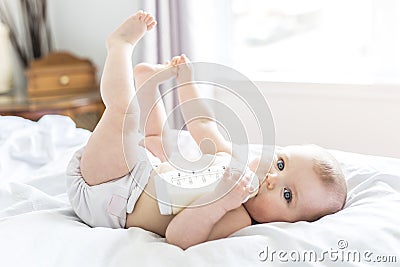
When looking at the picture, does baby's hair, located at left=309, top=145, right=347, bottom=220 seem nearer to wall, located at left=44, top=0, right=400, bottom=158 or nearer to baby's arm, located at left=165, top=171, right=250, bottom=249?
baby's arm, located at left=165, top=171, right=250, bottom=249

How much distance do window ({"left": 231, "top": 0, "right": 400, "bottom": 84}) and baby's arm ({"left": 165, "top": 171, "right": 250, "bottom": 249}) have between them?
1.44 m

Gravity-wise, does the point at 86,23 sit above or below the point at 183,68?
below

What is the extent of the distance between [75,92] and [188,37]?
67cm

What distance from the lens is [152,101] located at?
162cm

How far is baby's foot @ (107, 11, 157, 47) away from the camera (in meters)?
1.49

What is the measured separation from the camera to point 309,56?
2.82 m

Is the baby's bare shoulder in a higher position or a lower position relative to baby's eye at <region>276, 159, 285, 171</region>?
lower

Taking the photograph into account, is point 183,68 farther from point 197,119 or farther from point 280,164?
point 280,164

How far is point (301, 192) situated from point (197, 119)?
1.56 ft

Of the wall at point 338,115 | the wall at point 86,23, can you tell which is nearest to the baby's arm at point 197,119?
the wall at point 338,115

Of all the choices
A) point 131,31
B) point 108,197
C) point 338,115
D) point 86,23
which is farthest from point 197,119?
point 86,23

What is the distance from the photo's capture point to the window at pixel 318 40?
8.30 feet

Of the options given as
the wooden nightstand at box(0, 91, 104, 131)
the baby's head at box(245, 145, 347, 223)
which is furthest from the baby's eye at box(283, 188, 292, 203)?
the wooden nightstand at box(0, 91, 104, 131)

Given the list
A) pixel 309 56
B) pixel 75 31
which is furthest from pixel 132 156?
pixel 75 31
